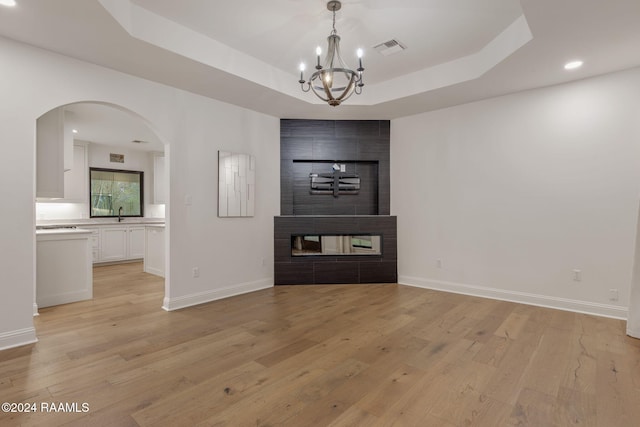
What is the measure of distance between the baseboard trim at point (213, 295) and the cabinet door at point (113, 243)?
404cm

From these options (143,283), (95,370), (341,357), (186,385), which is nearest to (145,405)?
(186,385)

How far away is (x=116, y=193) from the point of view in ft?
25.2

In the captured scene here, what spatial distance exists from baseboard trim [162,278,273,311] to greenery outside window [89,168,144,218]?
4798 millimetres

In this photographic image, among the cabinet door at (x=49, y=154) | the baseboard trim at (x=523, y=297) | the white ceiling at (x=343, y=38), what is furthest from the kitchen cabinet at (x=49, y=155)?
the baseboard trim at (x=523, y=297)

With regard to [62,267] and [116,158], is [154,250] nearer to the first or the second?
[62,267]

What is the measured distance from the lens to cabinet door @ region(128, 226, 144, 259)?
737cm

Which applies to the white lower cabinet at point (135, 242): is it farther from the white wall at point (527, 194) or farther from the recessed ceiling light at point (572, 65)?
the recessed ceiling light at point (572, 65)

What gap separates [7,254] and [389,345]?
331 centimetres

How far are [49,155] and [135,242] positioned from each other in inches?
150

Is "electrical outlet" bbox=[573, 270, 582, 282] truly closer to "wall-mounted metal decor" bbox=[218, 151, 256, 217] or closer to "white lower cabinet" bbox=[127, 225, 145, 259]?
"wall-mounted metal decor" bbox=[218, 151, 256, 217]

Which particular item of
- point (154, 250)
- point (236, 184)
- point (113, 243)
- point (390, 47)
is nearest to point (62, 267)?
point (154, 250)

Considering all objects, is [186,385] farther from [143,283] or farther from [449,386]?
[143,283]

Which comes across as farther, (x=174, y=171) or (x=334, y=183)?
(x=334, y=183)

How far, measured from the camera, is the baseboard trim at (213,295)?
12.6 ft
